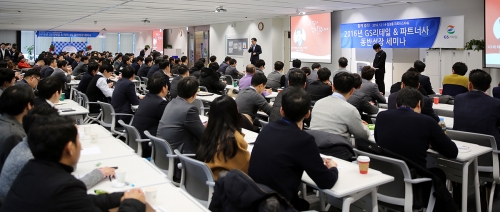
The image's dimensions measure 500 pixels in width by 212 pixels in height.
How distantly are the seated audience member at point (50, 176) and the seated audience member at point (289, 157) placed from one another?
856mm

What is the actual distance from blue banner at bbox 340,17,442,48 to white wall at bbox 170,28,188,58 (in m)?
11.6

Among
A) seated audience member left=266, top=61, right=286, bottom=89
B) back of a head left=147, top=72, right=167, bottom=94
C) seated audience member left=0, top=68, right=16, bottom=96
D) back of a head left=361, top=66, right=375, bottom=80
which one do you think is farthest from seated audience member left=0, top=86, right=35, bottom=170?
seated audience member left=266, top=61, right=286, bottom=89

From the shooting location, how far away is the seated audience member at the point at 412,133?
3.14 m

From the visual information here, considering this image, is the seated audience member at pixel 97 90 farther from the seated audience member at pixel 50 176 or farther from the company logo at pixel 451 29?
the company logo at pixel 451 29

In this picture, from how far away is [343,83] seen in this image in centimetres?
387

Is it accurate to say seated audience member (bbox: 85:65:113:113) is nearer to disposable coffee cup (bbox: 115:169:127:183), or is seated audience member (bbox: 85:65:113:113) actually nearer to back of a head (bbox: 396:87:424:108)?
disposable coffee cup (bbox: 115:169:127:183)

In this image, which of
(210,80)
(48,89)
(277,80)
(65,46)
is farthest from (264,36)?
(65,46)

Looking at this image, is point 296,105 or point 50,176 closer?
point 50,176

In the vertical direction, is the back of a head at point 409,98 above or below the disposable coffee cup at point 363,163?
above

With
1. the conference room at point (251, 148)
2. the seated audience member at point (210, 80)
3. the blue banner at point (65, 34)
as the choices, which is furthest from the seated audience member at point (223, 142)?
the blue banner at point (65, 34)

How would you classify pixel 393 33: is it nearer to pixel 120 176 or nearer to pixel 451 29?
pixel 451 29

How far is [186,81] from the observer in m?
3.87

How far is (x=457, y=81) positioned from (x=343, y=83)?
379 centimetres

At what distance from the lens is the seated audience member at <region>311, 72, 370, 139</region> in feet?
12.0
